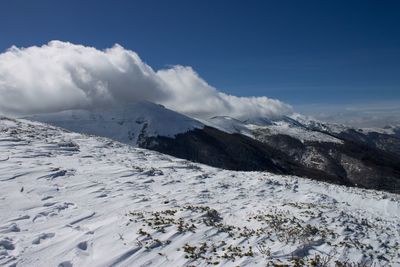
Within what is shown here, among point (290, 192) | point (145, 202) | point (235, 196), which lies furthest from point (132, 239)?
point (290, 192)

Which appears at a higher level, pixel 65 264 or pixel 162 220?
pixel 162 220

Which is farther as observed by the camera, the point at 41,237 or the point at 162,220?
the point at 162,220

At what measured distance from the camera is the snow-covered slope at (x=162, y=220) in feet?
35.7

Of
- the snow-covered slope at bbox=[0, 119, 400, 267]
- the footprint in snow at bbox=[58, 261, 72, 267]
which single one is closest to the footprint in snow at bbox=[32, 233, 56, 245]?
the snow-covered slope at bbox=[0, 119, 400, 267]

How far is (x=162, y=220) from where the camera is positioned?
543 inches

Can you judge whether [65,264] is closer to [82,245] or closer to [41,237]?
[82,245]

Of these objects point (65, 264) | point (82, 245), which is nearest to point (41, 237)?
point (82, 245)

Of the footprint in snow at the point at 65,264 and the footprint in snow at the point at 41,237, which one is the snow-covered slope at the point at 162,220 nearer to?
the footprint in snow at the point at 41,237

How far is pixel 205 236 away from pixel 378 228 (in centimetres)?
982

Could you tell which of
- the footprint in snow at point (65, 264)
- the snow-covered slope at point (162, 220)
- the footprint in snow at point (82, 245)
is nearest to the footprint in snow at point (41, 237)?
the snow-covered slope at point (162, 220)

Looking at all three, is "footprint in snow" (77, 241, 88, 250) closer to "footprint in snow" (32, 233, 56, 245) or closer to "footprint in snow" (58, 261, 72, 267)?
"footprint in snow" (58, 261, 72, 267)

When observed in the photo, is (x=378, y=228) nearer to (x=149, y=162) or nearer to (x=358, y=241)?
(x=358, y=241)

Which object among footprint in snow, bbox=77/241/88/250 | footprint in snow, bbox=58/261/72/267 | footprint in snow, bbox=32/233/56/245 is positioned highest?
footprint in snow, bbox=32/233/56/245

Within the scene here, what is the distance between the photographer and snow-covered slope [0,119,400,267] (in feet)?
35.7
